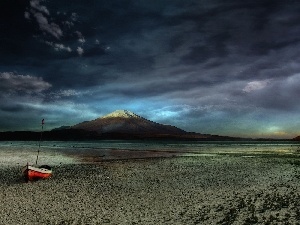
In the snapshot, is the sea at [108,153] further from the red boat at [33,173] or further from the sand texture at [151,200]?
the sand texture at [151,200]

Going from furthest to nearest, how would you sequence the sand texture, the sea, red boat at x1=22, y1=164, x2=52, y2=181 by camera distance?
the sea, red boat at x1=22, y1=164, x2=52, y2=181, the sand texture

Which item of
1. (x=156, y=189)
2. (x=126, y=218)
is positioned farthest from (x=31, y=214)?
(x=156, y=189)

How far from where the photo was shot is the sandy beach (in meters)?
15.5

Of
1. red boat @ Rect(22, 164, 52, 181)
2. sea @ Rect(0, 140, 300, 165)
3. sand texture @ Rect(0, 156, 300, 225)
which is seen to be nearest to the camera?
sand texture @ Rect(0, 156, 300, 225)

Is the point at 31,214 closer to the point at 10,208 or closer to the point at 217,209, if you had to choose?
the point at 10,208

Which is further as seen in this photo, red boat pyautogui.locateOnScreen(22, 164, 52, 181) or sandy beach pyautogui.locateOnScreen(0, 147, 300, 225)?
red boat pyautogui.locateOnScreen(22, 164, 52, 181)

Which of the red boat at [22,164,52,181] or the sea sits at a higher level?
the sea

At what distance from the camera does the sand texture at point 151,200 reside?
1550 cm

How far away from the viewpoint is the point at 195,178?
96.1 ft

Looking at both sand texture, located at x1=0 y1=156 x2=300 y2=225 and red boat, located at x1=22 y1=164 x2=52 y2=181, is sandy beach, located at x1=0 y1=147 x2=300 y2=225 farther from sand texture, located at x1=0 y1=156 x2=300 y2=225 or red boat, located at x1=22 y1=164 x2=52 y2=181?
red boat, located at x1=22 y1=164 x2=52 y2=181

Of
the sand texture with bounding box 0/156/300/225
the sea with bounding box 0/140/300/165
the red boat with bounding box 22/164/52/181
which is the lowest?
the sand texture with bounding box 0/156/300/225

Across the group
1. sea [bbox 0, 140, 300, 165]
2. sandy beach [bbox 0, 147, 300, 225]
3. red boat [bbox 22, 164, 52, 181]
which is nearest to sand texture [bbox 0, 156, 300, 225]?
sandy beach [bbox 0, 147, 300, 225]

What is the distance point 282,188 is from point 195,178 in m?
8.22

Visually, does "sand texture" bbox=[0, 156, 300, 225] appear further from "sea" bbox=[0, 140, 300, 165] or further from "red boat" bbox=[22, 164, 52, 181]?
"sea" bbox=[0, 140, 300, 165]
